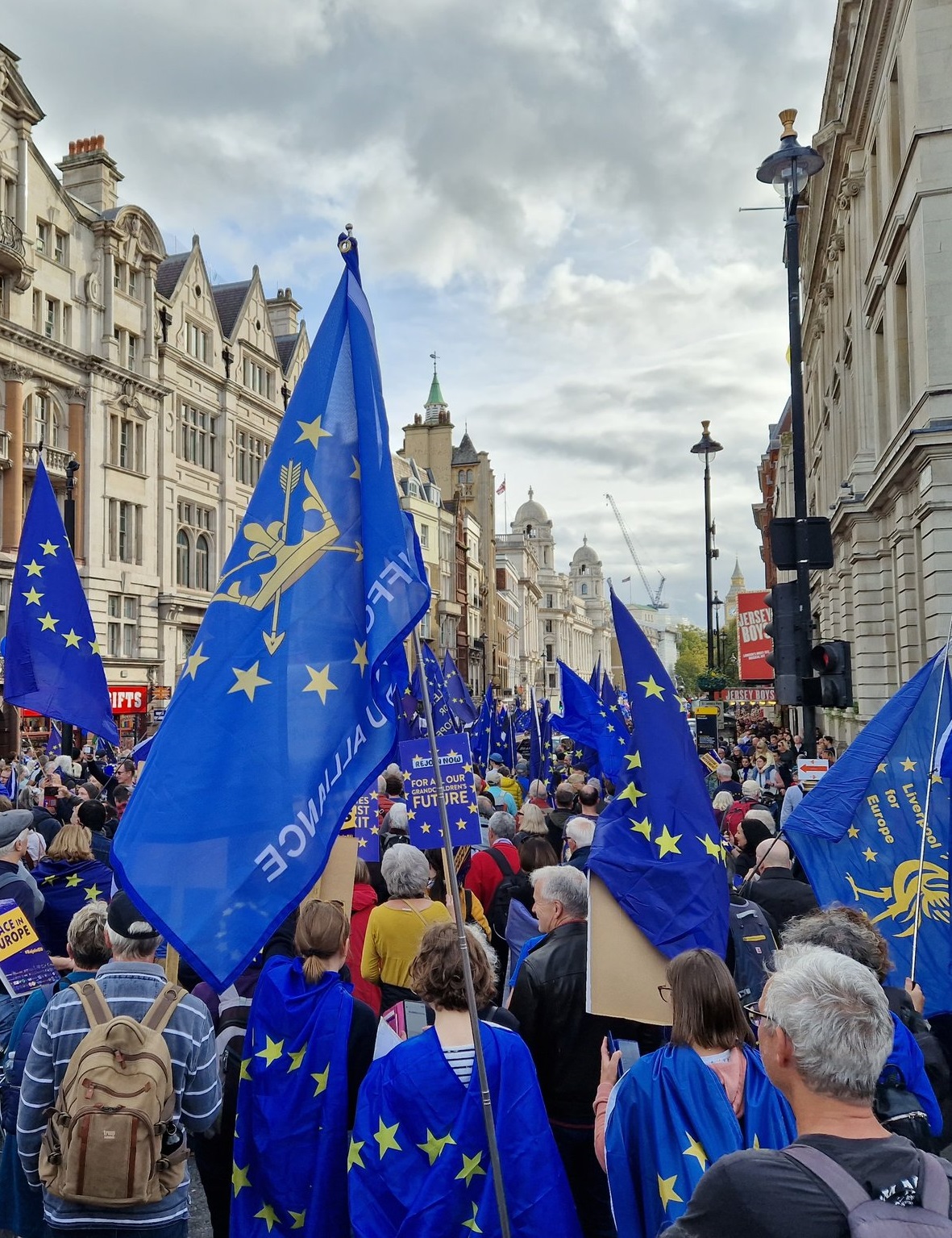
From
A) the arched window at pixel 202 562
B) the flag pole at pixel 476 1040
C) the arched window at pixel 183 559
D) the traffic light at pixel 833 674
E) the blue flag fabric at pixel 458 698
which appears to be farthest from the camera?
the arched window at pixel 202 562

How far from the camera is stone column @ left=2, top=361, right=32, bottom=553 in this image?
31.0m

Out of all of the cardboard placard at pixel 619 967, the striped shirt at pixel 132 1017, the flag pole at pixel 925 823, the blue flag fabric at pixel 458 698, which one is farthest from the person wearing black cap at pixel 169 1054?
the blue flag fabric at pixel 458 698

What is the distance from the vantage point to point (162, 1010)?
3580 millimetres

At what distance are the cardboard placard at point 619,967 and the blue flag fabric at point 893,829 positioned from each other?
6.22 ft

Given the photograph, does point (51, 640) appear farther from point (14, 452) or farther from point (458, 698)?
point (14, 452)

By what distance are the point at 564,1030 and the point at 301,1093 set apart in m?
1.07

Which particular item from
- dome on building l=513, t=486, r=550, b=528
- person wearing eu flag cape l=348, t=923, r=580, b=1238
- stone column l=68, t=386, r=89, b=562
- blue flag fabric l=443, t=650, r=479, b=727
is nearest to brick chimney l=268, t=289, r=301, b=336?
stone column l=68, t=386, r=89, b=562

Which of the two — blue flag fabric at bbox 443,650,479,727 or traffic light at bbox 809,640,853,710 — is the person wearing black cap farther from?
blue flag fabric at bbox 443,650,479,727

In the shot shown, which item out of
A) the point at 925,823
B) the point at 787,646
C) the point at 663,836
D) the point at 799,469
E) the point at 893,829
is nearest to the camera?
the point at 663,836

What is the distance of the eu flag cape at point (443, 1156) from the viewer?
328 cm

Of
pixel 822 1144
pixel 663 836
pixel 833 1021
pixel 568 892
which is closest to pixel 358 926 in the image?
Result: pixel 568 892

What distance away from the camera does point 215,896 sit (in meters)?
3.29

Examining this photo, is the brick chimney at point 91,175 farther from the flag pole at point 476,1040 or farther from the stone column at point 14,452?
the flag pole at point 476,1040

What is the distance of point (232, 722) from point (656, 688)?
1.89m
